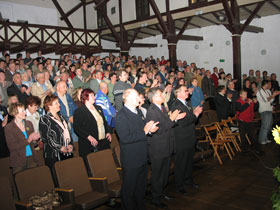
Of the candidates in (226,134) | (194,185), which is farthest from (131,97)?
(226,134)

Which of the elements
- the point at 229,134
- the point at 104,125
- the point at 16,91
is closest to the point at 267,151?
the point at 229,134

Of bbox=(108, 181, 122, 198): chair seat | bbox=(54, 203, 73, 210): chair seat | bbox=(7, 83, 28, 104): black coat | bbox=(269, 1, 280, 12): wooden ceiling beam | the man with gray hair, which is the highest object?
bbox=(269, 1, 280, 12): wooden ceiling beam

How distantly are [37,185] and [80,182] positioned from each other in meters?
0.53

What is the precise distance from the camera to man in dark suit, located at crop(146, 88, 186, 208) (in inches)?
149

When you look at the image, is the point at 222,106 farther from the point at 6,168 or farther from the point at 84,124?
the point at 6,168

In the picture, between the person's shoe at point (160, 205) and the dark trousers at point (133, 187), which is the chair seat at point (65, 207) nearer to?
the dark trousers at point (133, 187)

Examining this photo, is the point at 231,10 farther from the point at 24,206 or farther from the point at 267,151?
the point at 24,206

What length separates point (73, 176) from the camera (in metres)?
3.60

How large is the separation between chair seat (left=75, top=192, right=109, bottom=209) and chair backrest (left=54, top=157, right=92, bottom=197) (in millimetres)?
102

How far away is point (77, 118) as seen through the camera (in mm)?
4020


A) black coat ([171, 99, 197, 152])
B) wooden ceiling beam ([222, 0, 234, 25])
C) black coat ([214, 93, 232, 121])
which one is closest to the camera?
black coat ([171, 99, 197, 152])

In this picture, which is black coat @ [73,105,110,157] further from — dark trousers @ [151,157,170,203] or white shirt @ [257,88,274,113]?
white shirt @ [257,88,274,113]

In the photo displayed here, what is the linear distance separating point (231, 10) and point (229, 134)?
6327mm

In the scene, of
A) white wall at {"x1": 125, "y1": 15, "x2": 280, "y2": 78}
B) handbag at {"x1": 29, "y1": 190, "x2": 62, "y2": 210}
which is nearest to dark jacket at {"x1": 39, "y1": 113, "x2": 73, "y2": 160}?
handbag at {"x1": 29, "y1": 190, "x2": 62, "y2": 210}
